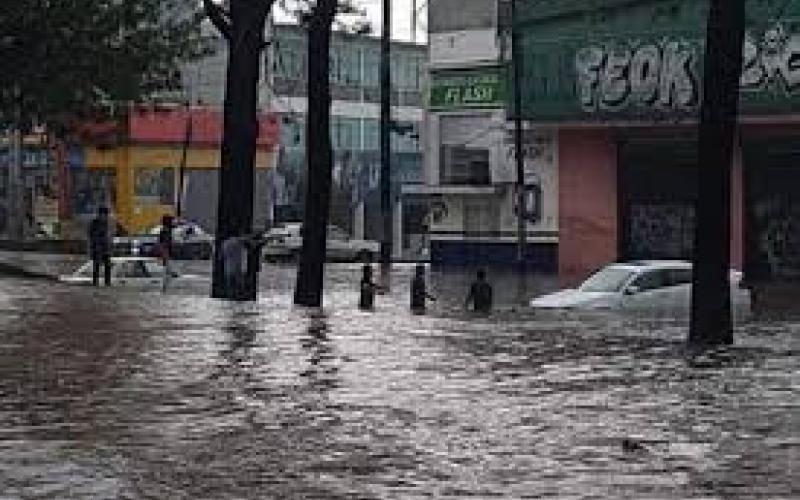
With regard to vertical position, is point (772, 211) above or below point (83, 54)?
below

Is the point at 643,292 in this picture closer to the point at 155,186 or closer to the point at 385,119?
the point at 385,119

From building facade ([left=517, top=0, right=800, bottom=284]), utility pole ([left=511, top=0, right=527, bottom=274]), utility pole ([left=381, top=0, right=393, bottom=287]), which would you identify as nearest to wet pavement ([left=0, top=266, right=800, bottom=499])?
building facade ([left=517, top=0, right=800, bottom=284])

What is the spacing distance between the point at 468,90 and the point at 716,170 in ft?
125

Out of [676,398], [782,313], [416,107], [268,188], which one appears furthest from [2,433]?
[416,107]

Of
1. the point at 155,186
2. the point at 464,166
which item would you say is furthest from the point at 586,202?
the point at 155,186

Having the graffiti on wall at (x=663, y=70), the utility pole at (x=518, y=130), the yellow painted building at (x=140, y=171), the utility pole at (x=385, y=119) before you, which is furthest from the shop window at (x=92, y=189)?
the graffiti on wall at (x=663, y=70)

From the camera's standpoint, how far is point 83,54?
81.7ft

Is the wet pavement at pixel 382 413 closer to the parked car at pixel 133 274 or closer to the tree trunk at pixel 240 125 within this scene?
the tree trunk at pixel 240 125

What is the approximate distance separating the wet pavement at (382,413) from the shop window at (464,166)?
3538cm

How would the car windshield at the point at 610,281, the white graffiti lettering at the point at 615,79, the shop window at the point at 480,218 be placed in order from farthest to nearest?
the shop window at the point at 480,218
the white graffiti lettering at the point at 615,79
the car windshield at the point at 610,281

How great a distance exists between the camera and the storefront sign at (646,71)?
42219 mm

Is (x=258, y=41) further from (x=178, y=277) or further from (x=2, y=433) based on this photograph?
(x=2, y=433)

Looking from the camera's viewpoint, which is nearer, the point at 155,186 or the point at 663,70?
the point at 663,70

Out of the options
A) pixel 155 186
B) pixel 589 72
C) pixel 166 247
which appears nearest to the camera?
pixel 166 247
